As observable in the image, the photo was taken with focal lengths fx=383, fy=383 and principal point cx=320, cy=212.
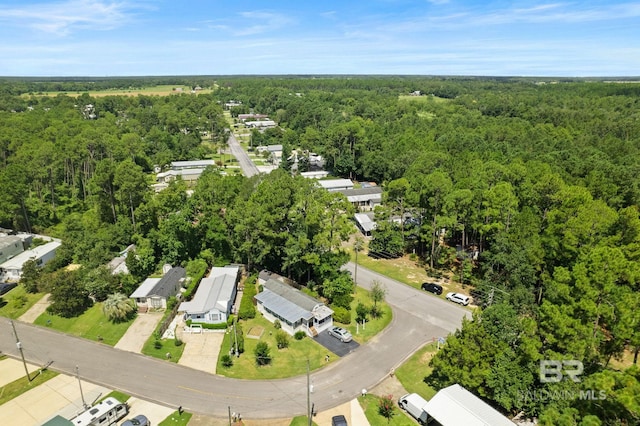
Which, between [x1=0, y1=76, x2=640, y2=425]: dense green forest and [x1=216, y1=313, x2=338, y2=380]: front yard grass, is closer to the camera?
[x1=0, y1=76, x2=640, y2=425]: dense green forest

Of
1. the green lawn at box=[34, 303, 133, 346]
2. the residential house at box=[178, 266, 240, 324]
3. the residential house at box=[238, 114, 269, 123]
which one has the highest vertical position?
the residential house at box=[238, 114, 269, 123]

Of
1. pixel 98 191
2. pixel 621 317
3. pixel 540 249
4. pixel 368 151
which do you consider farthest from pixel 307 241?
pixel 368 151

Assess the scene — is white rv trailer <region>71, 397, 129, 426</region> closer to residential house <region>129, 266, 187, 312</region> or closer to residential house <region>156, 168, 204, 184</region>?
residential house <region>129, 266, 187, 312</region>

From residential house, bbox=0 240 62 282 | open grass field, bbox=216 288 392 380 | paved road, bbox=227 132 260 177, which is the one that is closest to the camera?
open grass field, bbox=216 288 392 380

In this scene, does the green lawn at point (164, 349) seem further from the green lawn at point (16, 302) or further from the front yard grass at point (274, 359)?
the green lawn at point (16, 302)

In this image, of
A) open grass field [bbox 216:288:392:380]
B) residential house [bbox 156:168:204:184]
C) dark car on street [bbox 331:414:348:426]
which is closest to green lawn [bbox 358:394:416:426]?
dark car on street [bbox 331:414:348:426]

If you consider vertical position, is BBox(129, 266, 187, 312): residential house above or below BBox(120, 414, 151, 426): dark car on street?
above

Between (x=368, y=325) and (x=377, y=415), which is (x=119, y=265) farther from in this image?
(x=377, y=415)
